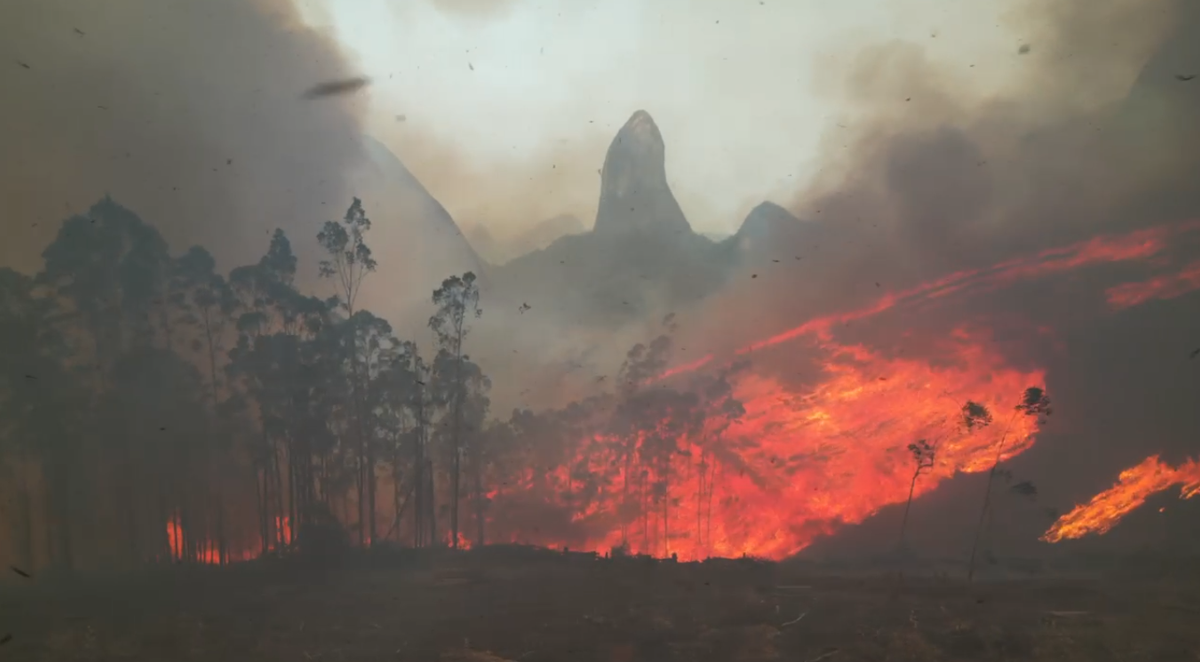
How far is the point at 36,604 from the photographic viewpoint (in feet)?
8.20

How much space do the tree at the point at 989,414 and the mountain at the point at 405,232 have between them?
1.99m

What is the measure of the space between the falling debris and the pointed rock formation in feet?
3.18

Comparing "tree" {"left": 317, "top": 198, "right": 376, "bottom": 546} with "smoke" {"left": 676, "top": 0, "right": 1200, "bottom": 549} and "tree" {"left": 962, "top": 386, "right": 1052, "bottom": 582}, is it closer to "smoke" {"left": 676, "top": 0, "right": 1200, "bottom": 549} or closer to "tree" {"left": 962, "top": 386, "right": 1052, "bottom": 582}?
"smoke" {"left": 676, "top": 0, "right": 1200, "bottom": 549}

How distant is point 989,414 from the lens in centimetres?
262

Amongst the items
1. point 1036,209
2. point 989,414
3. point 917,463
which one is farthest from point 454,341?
point 1036,209

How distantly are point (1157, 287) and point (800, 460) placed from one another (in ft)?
5.06

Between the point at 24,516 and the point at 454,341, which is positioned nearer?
the point at 24,516

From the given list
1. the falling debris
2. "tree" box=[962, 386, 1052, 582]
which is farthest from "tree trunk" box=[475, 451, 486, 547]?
"tree" box=[962, 386, 1052, 582]

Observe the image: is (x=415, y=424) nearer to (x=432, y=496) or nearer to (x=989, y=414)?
(x=432, y=496)

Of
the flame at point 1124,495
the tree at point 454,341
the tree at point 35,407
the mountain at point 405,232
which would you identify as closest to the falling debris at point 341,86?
the mountain at point 405,232

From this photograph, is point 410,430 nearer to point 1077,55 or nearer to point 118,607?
point 118,607

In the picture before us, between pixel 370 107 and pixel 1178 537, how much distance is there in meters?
3.53

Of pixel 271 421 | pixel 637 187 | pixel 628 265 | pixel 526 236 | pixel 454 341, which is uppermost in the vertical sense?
pixel 637 187

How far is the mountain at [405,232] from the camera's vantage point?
262 centimetres
